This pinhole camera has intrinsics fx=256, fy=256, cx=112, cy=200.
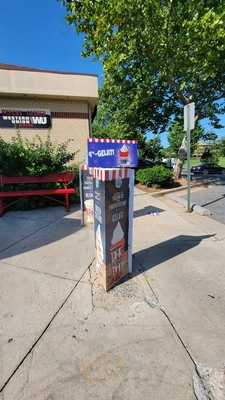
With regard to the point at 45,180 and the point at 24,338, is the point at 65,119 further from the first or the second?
the point at 24,338

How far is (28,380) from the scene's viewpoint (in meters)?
2.01

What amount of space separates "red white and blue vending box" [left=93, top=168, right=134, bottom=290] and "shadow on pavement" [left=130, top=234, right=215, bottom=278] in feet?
1.46

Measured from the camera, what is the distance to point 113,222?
3221 mm

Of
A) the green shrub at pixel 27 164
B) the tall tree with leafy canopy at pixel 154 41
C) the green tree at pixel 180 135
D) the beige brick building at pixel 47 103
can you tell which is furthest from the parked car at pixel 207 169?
the green shrub at pixel 27 164

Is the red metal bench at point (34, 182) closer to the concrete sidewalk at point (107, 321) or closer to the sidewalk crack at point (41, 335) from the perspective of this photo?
the concrete sidewalk at point (107, 321)

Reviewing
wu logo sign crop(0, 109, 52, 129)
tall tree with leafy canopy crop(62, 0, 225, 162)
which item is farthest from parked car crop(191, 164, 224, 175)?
wu logo sign crop(0, 109, 52, 129)

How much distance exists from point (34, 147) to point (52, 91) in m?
5.01

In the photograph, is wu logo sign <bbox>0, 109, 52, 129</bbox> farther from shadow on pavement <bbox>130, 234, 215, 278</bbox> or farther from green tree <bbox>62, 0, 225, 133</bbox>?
shadow on pavement <bbox>130, 234, 215, 278</bbox>

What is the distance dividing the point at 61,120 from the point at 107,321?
11607 mm

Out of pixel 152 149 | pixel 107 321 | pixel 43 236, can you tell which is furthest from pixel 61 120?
pixel 107 321

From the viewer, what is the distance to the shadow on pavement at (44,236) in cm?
459

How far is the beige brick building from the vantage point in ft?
37.6

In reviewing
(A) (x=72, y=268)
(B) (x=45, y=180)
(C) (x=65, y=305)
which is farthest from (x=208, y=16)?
(C) (x=65, y=305)

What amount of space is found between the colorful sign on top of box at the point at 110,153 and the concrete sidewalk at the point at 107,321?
217cm
